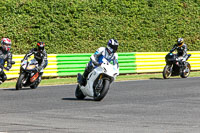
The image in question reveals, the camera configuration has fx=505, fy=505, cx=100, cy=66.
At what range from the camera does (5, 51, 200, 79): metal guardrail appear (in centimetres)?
2136

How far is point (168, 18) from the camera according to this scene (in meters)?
36.8

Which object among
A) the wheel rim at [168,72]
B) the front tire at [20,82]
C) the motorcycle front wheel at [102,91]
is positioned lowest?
the wheel rim at [168,72]

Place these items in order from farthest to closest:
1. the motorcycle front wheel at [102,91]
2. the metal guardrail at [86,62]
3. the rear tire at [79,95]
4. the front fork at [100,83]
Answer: the metal guardrail at [86,62] < the rear tire at [79,95] < the front fork at [100,83] < the motorcycle front wheel at [102,91]

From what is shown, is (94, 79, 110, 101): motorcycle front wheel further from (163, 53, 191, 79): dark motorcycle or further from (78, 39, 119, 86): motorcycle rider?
(163, 53, 191, 79): dark motorcycle

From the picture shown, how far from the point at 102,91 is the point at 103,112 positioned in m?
1.88

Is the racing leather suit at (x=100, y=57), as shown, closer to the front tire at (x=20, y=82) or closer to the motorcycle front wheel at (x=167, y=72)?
the front tire at (x=20, y=82)

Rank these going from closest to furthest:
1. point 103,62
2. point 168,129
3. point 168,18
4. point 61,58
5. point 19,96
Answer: point 168,129 < point 103,62 < point 19,96 < point 61,58 < point 168,18

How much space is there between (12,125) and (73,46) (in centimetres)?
2136

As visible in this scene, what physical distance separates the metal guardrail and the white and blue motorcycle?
8485mm

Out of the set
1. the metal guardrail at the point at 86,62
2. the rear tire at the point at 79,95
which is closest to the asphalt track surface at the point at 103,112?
the rear tire at the point at 79,95

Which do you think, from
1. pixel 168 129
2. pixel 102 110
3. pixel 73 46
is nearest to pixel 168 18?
pixel 73 46

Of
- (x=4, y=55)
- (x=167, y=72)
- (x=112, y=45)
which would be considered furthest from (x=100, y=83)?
(x=167, y=72)

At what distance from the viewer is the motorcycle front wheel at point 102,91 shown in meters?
12.0

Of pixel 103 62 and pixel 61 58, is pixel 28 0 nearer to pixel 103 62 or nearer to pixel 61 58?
pixel 61 58
